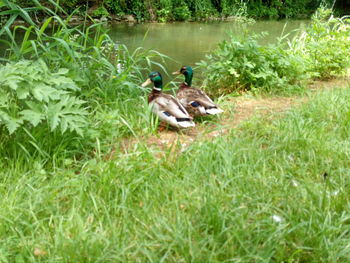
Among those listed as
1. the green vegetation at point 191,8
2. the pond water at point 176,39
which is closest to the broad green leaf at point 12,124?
the pond water at point 176,39

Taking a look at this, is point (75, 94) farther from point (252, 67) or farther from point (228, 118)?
point (252, 67)

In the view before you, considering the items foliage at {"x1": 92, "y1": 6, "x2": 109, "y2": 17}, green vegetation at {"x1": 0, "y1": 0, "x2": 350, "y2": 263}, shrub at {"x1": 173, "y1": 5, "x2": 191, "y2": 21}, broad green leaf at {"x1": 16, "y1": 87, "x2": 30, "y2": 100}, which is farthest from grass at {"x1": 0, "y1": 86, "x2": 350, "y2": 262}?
shrub at {"x1": 173, "y1": 5, "x2": 191, "y2": 21}

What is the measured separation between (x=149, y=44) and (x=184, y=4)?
8335 mm

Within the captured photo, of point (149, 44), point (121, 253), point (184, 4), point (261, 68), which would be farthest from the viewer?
point (184, 4)

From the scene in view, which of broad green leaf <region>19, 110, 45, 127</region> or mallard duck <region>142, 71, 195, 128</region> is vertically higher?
broad green leaf <region>19, 110, 45, 127</region>

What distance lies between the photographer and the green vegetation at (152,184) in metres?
1.62

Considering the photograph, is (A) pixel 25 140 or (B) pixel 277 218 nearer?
(B) pixel 277 218

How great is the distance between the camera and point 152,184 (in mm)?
2164

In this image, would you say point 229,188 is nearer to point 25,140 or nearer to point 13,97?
point 25,140

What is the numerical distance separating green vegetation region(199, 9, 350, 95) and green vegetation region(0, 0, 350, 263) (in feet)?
3.75

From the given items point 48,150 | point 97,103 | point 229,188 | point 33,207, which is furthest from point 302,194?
point 97,103

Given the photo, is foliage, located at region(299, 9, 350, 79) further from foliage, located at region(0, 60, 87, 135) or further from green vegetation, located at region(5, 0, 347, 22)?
green vegetation, located at region(5, 0, 347, 22)

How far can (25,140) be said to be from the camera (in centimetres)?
258

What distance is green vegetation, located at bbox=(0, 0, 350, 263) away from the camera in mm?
1621
